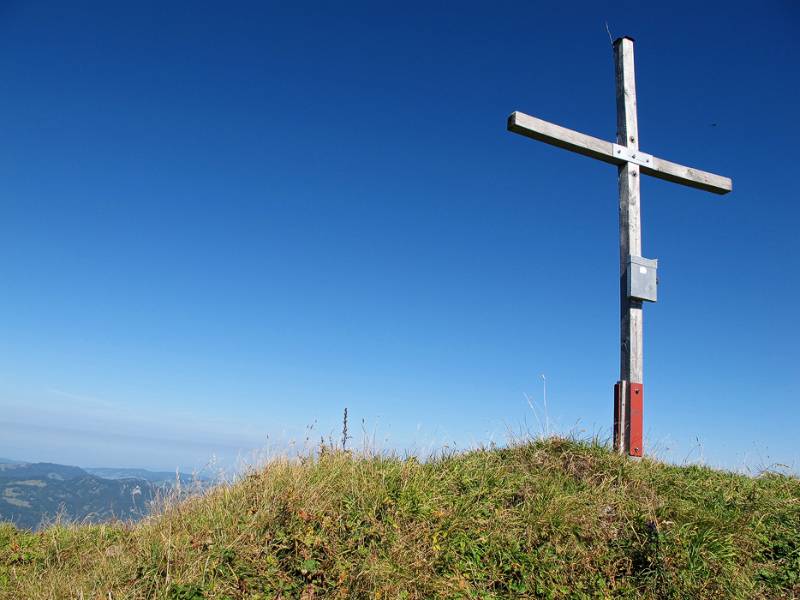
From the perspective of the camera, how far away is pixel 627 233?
848 cm

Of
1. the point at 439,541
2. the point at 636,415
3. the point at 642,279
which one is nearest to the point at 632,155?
the point at 642,279

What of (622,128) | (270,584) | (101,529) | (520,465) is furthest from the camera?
(622,128)

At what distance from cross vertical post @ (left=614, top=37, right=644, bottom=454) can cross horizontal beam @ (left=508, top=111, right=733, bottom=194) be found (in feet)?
0.97

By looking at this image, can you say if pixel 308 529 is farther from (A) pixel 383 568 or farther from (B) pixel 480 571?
(B) pixel 480 571

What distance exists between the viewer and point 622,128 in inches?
352

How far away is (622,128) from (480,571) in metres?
7.13

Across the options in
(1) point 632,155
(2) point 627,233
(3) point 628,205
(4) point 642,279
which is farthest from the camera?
(1) point 632,155

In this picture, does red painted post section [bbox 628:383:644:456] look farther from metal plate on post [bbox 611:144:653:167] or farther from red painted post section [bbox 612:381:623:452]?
metal plate on post [bbox 611:144:653:167]

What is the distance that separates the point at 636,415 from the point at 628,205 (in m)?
3.17

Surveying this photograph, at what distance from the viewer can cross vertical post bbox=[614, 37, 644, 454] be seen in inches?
314

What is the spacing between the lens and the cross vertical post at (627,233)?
799cm

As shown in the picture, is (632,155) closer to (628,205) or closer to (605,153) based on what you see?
(605,153)

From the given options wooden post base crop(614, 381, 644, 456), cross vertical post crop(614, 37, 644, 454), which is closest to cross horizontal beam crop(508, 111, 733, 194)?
cross vertical post crop(614, 37, 644, 454)

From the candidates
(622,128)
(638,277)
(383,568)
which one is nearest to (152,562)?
(383,568)
